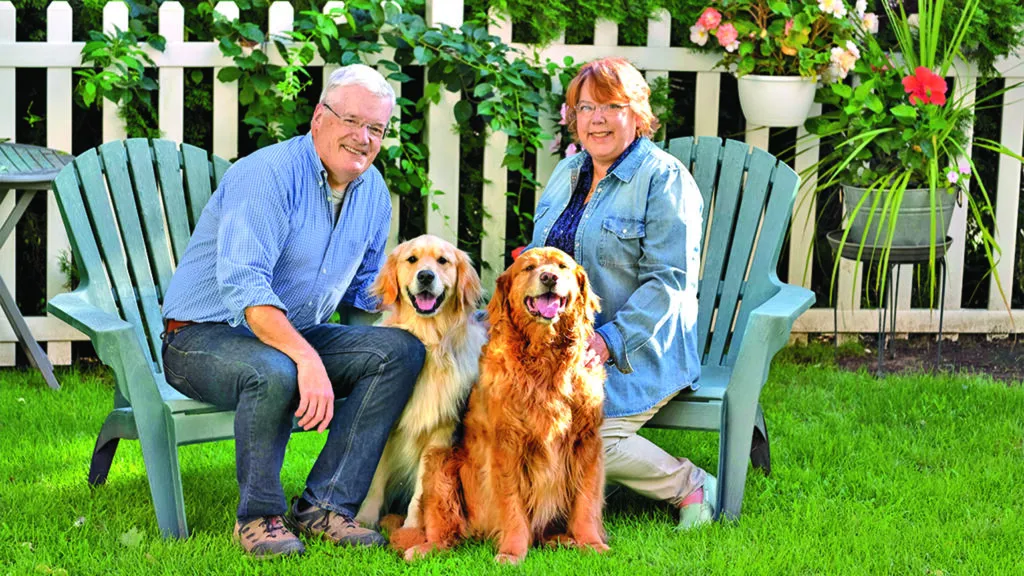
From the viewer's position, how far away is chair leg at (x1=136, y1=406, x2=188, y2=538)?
3.69m

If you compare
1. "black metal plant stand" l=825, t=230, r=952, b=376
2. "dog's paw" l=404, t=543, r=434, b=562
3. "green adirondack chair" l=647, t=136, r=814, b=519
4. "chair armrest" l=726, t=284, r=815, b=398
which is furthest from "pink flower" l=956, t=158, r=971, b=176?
"dog's paw" l=404, t=543, r=434, b=562

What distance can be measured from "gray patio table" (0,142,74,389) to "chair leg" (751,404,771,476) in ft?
8.32

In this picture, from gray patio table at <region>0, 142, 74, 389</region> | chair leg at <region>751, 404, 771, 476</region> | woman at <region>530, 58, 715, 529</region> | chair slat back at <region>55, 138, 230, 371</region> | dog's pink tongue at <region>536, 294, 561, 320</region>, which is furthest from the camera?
A: gray patio table at <region>0, 142, 74, 389</region>

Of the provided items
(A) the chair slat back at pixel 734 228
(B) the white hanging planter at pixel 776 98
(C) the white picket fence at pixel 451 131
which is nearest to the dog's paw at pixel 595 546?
(A) the chair slat back at pixel 734 228

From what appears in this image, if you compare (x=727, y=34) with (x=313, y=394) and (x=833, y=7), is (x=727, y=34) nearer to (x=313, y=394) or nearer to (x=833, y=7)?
(x=833, y=7)

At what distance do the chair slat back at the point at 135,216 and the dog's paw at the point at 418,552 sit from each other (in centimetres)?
102

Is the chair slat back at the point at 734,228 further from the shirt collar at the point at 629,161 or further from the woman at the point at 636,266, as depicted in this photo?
the shirt collar at the point at 629,161

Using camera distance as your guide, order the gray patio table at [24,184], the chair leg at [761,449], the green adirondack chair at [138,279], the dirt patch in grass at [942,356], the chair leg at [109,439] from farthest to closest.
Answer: the dirt patch in grass at [942,356] < the gray patio table at [24,184] < the chair leg at [761,449] < the chair leg at [109,439] < the green adirondack chair at [138,279]

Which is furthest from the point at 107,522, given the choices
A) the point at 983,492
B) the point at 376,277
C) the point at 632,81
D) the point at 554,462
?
the point at 983,492

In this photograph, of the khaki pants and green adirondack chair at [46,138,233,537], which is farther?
the khaki pants

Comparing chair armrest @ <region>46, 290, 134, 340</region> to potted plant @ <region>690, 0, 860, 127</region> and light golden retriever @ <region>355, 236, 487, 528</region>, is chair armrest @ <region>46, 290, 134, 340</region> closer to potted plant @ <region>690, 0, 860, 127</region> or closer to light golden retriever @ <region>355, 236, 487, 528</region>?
light golden retriever @ <region>355, 236, 487, 528</region>

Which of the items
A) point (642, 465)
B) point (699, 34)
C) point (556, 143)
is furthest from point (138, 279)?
point (699, 34)

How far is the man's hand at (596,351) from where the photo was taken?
367 centimetres

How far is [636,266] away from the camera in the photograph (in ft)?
12.7
